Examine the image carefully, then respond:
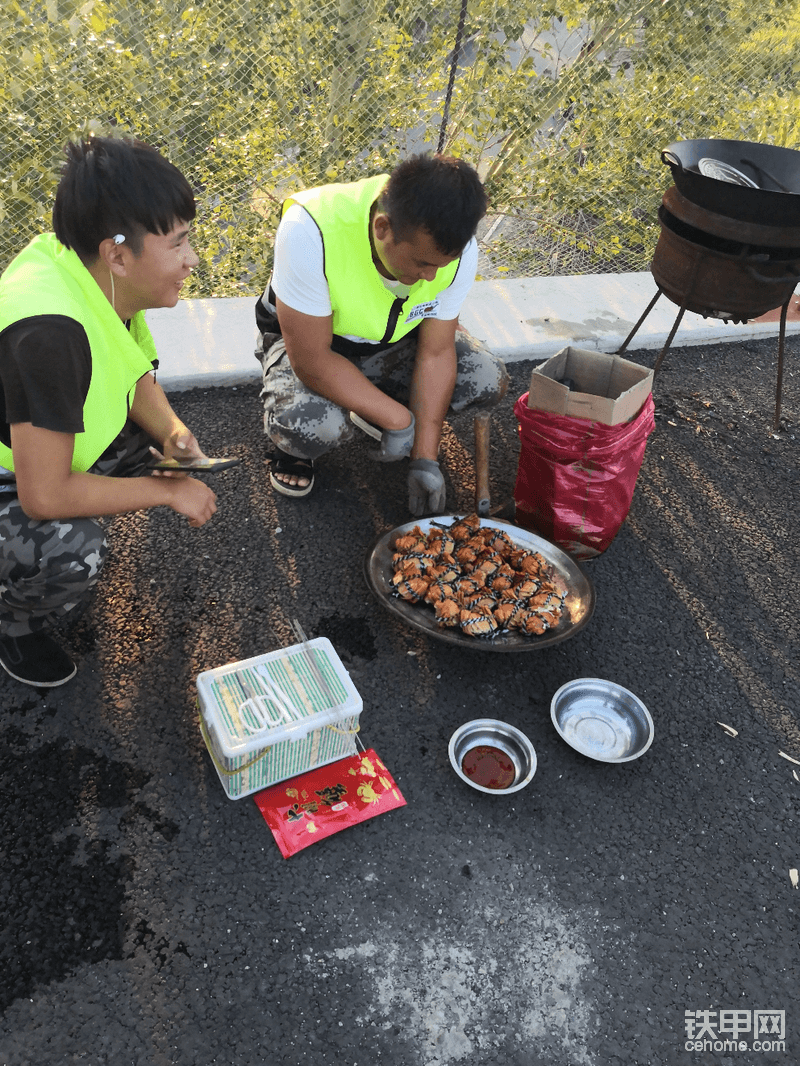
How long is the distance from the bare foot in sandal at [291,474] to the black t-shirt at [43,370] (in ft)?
4.45

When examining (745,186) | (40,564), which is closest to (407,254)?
(40,564)

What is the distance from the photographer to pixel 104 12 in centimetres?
425

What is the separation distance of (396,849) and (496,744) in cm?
46

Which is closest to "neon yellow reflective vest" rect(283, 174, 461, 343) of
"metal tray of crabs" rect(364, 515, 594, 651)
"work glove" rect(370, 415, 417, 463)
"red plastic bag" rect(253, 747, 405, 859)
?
"work glove" rect(370, 415, 417, 463)

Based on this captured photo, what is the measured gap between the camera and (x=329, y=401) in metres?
2.70

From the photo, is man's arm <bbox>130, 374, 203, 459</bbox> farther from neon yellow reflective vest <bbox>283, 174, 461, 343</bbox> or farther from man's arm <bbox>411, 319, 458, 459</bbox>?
man's arm <bbox>411, 319, 458, 459</bbox>

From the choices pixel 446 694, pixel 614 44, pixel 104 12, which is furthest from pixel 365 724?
pixel 614 44

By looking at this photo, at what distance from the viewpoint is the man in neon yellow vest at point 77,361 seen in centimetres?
156

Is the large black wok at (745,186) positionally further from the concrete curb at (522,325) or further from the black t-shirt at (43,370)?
the black t-shirt at (43,370)

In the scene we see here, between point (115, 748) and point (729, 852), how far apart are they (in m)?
1.80

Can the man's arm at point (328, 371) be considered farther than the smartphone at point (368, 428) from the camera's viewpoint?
No

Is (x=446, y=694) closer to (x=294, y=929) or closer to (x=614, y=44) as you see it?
(x=294, y=929)

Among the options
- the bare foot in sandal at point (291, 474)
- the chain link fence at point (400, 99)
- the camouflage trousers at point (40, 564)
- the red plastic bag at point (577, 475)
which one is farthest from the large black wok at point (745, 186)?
the camouflage trousers at point (40, 564)

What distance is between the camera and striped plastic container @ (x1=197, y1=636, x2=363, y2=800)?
1.85 meters
